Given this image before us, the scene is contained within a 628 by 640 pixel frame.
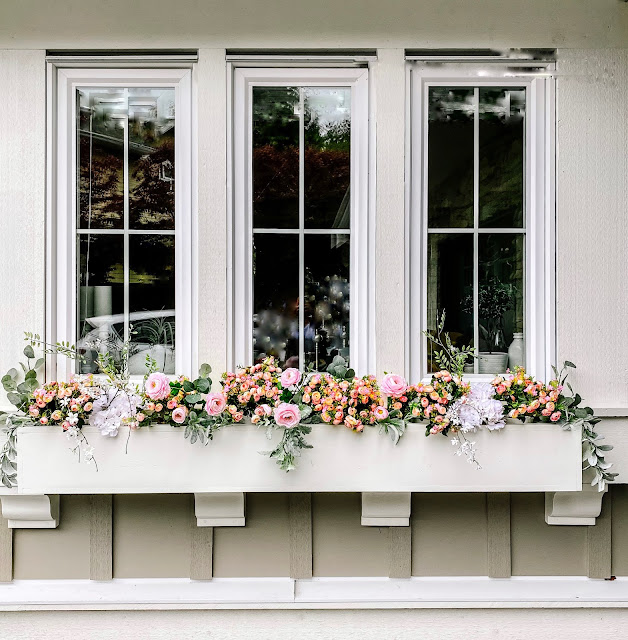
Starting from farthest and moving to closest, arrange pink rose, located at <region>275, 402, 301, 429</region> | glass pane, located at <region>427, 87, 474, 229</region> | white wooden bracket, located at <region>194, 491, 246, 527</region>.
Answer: glass pane, located at <region>427, 87, 474, 229</region> < white wooden bracket, located at <region>194, 491, 246, 527</region> < pink rose, located at <region>275, 402, 301, 429</region>

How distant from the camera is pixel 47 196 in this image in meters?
2.31

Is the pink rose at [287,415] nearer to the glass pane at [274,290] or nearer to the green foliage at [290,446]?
the green foliage at [290,446]

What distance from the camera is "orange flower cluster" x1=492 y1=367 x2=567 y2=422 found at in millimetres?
2139

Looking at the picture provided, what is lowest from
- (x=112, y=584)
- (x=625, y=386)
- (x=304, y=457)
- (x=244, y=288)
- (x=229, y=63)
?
(x=112, y=584)

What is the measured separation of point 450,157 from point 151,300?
4.44 feet

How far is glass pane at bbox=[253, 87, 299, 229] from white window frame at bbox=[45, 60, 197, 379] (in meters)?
0.26

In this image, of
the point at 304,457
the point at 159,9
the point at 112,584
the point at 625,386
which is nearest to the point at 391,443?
the point at 304,457

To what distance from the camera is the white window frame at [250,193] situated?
7.70 feet

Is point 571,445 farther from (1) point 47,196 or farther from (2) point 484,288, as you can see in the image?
(1) point 47,196

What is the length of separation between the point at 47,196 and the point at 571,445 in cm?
221

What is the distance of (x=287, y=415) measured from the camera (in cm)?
205

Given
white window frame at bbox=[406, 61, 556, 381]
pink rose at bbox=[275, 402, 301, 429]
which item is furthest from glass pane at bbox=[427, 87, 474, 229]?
pink rose at bbox=[275, 402, 301, 429]

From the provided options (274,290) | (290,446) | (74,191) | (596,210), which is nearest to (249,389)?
(290,446)

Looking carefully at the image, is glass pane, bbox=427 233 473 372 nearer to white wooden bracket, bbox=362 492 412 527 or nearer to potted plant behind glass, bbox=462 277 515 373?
potted plant behind glass, bbox=462 277 515 373
